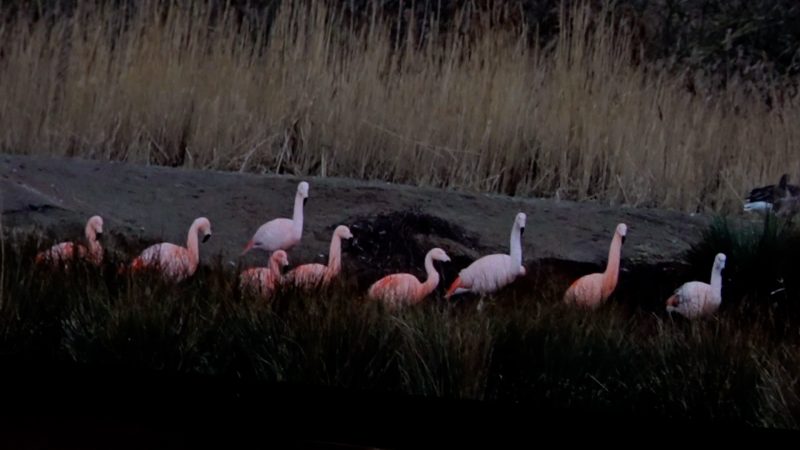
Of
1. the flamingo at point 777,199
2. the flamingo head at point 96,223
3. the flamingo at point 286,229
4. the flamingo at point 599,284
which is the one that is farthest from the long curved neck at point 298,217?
the flamingo at point 777,199

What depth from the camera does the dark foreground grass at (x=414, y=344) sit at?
2715 millimetres

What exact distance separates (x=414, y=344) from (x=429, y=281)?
0.43 feet

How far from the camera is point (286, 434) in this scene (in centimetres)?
305

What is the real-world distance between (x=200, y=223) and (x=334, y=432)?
0.52 metres

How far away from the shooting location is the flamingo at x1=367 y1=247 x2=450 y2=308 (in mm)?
2883

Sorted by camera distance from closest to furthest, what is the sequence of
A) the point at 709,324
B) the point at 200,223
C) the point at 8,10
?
the point at 709,324 → the point at 200,223 → the point at 8,10

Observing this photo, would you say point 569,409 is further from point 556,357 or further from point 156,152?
point 156,152

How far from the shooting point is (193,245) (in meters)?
2.99

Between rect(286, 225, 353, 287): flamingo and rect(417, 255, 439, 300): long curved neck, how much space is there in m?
0.17

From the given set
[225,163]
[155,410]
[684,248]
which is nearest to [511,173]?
[684,248]

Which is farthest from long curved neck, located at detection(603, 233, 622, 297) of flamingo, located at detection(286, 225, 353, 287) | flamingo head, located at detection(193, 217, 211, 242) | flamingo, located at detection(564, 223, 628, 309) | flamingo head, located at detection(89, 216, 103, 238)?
flamingo head, located at detection(89, 216, 103, 238)

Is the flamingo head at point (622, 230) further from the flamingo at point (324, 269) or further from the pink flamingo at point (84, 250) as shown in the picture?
the pink flamingo at point (84, 250)

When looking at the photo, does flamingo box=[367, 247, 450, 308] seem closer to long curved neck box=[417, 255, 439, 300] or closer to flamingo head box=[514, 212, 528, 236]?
long curved neck box=[417, 255, 439, 300]

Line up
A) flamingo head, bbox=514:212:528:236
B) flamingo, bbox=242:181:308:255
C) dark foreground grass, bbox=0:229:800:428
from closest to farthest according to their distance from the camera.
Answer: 1. dark foreground grass, bbox=0:229:800:428
2. flamingo head, bbox=514:212:528:236
3. flamingo, bbox=242:181:308:255
